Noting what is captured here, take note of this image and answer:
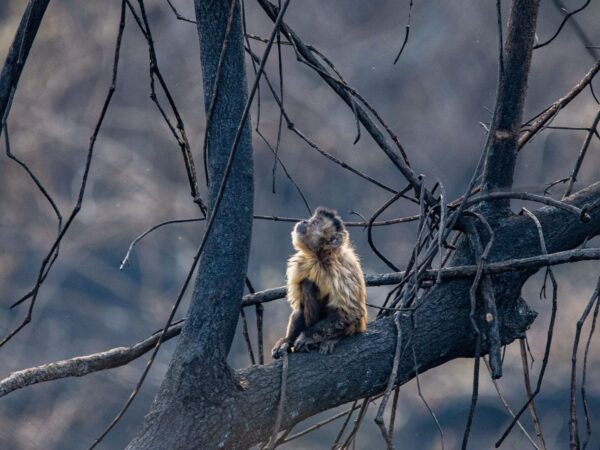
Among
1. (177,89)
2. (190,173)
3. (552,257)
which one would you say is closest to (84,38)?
(177,89)

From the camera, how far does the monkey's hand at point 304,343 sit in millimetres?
2826

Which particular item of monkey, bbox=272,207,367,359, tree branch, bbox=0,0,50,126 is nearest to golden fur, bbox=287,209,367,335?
monkey, bbox=272,207,367,359

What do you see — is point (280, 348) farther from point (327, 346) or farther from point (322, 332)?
point (327, 346)

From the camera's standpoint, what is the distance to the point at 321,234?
332 cm

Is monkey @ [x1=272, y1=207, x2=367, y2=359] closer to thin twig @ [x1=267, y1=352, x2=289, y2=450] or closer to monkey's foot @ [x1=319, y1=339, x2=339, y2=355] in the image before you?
monkey's foot @ [x1=319, y1=339, x2=339, y2=355]

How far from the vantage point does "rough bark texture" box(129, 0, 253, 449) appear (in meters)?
2.11

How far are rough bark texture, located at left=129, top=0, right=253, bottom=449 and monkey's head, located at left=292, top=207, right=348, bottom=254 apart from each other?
1.07m

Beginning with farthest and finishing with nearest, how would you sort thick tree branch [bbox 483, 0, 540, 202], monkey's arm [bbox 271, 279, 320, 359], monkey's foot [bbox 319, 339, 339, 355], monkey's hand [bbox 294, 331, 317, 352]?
monkey's arm [bbox 271, 279, 320, 359] → thick tree branch [bbox 483, 0, 540, 202] → monkey's hand [bbox 294, 331, 317, 352] → monkey's foot [bbox 319, 339, 339, 355]

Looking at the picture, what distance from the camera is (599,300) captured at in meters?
2.28

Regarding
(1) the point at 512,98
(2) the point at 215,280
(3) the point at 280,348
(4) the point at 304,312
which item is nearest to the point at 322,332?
(3) the point at 280,348

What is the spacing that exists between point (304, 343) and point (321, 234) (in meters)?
0.59

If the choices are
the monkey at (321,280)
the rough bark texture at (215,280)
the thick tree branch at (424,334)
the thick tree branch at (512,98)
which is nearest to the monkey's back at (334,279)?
the monkey at (321,280)

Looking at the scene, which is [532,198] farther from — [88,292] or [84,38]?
[84,38]

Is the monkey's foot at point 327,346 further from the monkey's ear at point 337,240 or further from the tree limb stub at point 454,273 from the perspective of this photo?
the monkey's ear at point 337,240
